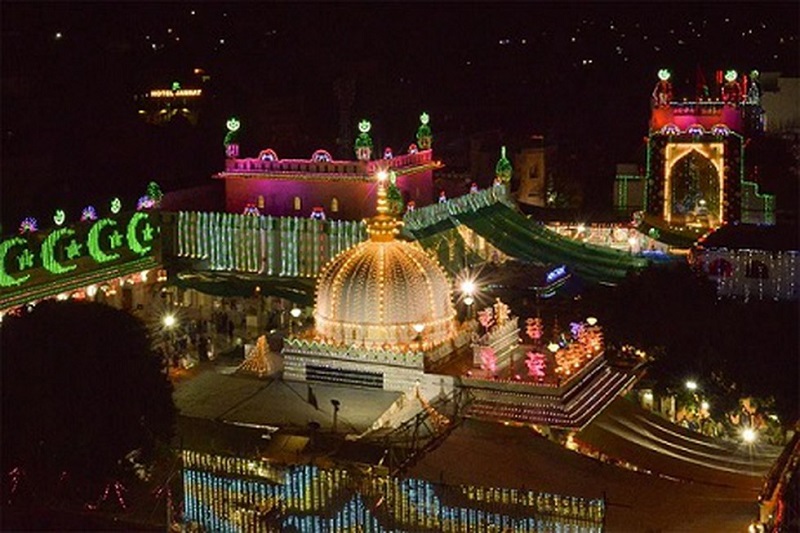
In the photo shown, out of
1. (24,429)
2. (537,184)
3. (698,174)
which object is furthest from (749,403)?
(537,184)

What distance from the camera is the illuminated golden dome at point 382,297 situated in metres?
24.9

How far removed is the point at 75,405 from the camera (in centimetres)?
1991

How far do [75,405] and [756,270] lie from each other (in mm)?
22475

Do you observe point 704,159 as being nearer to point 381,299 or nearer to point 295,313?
point 295,313

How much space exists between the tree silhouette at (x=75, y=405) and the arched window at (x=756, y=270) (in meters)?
20.6

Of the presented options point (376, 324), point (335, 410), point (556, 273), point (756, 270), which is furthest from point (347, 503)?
A: point (756, 270)

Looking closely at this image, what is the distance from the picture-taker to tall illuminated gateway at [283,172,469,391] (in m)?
24.5

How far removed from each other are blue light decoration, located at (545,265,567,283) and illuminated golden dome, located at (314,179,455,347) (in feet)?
29.2

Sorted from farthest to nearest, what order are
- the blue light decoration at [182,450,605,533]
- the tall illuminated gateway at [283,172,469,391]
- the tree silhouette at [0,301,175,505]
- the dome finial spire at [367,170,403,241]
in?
the dome finial spire at [367,170,403,241] → the tall illuminated gateway at [283,172,469,391] → the tree silhouette at [0,301,175,505] → the blue light decoration at [182,450,605,533]

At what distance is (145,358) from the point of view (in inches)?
829

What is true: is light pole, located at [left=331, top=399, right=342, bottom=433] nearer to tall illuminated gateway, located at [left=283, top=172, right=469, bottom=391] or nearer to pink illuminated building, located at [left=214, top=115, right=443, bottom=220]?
tall illuminated gateway, located at [left=283, top=172, right=469, bottom=391]

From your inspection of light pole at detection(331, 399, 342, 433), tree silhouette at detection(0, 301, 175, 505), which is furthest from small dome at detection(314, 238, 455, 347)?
tree silhouette at detection(0, 301, 175, 505)

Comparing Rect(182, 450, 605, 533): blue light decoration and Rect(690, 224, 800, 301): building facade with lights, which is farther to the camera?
Rect(690, 224, 800, 301): building facade with lights

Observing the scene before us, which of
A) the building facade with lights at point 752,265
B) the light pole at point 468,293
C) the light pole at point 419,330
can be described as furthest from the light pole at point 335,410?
the building facade with lights at point 752,265
